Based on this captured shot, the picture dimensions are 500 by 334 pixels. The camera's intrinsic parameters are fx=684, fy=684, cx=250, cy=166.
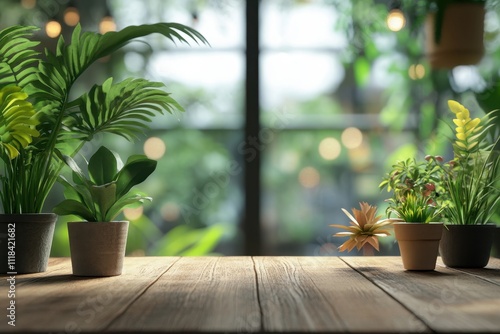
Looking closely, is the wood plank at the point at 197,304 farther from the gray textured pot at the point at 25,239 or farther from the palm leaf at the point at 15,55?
the palm leaf at the point at 15,55

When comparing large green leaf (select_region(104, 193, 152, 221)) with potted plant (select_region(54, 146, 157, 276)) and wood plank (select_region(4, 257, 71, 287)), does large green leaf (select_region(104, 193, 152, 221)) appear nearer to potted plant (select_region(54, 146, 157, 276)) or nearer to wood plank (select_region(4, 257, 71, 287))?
potted plant (select_region(54, 146, 157, 276))

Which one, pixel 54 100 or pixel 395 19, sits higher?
pixel 395 19

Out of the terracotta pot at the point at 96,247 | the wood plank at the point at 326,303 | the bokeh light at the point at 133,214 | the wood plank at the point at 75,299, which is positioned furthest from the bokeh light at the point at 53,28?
the wood plank at the point at 326,303

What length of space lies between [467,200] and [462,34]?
4.47 ft

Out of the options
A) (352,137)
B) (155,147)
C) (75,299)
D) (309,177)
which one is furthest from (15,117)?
(352,137)

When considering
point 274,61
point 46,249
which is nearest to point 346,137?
point 274,61

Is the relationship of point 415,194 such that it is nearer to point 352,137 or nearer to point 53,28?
point 352,137

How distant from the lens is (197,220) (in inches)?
134

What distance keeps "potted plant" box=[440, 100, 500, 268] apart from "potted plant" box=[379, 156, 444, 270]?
12 cm

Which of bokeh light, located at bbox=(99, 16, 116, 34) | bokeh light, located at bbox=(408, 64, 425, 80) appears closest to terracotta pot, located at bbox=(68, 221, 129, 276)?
bokeh light, located at bbox=(99, 16, 116, 34)

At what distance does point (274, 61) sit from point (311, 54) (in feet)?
0.63

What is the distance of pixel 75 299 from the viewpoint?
1.30 meters

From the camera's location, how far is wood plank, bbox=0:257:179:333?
1.03 meters

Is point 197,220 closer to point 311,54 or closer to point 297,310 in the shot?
point 311,54
